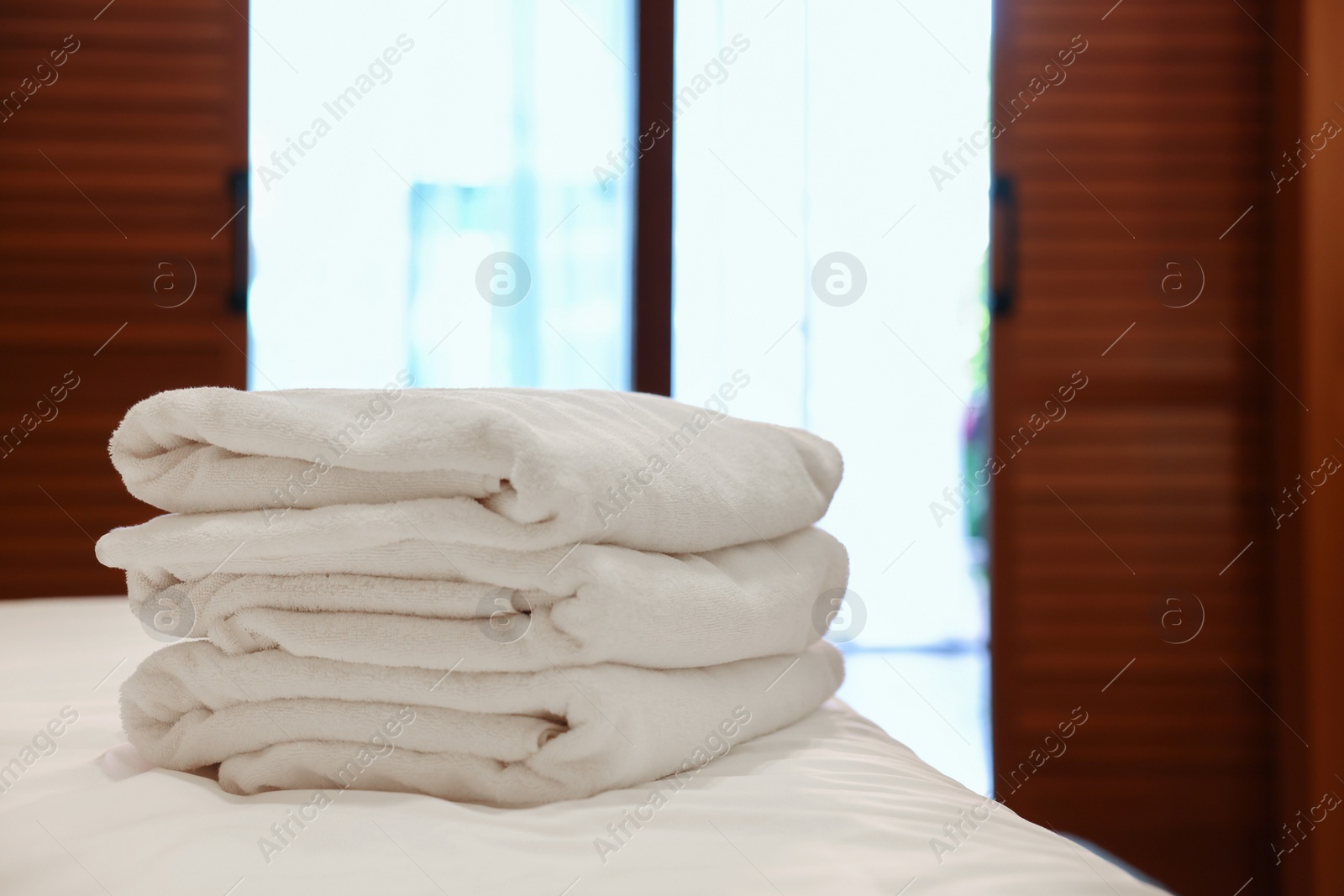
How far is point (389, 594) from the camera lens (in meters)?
0.55

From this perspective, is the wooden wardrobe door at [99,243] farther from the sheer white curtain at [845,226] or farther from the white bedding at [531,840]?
the white bedding at [531,840]

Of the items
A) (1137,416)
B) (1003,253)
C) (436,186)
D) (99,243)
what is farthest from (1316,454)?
(99,243)

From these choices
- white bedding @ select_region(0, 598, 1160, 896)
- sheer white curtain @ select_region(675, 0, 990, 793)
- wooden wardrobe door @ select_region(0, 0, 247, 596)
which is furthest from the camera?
sheer white curtain @ select_region(675, 0, 990, 793)

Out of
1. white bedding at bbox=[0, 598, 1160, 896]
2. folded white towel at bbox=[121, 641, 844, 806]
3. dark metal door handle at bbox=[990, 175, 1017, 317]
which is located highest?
dark metal door handle at bbox=[990, 175, 1017, 317]

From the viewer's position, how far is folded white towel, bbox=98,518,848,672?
21.4 inches

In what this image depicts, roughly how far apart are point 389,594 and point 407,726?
77 millimetres

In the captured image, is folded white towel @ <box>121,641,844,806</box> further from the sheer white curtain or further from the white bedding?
the sheer white curtain

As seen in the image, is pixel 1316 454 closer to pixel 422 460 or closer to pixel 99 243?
pixel 422 460

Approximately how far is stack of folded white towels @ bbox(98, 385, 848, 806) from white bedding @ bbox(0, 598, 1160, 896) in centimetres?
3

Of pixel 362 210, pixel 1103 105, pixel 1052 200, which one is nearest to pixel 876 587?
pixel 1052 200

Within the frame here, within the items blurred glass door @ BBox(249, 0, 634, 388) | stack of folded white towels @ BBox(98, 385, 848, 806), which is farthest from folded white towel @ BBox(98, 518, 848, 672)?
blurred glass door @ BBox(249, 0, 634, 388)

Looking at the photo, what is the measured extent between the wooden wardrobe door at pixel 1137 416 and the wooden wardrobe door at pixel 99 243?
1607 mm

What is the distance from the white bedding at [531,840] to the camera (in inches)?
17.9

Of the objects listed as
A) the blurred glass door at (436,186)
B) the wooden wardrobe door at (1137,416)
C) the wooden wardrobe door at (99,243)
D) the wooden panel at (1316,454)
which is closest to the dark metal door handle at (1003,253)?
the wooden wardrobe door at (1137,416)
